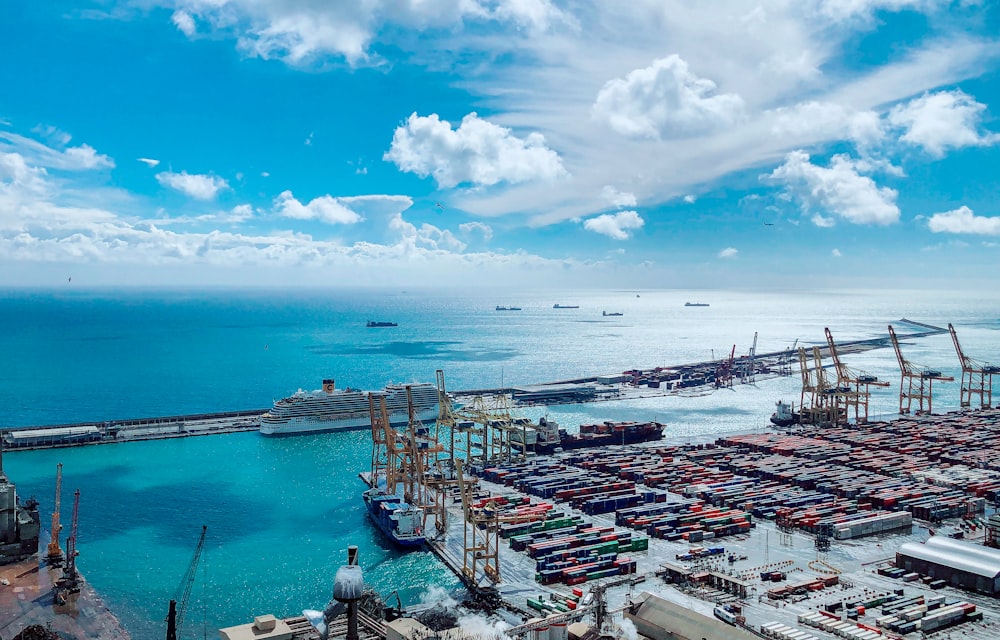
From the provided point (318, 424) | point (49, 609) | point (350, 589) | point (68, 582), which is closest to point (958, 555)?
point (350, 589)

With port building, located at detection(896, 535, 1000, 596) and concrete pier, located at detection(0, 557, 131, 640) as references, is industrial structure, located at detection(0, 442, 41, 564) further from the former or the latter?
port building, located at detection(896, 535, 1000, 596)

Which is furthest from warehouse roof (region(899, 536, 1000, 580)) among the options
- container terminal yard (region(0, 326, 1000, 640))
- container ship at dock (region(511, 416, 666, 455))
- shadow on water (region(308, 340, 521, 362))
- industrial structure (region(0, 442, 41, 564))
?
shadow on water (region(308, 340, 521, 362))

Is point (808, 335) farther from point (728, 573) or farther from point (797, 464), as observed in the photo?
point (728, 573)

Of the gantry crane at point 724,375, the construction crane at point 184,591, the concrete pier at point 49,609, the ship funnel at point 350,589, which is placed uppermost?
the ship funnel at point 350,589

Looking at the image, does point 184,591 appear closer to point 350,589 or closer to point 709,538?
point 350,589

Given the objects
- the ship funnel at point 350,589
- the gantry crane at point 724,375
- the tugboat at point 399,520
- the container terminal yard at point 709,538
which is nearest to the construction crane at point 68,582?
the container terminal yard at point 709,538

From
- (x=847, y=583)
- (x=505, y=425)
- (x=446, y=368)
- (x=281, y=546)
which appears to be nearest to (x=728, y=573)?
(x=847, y=583)

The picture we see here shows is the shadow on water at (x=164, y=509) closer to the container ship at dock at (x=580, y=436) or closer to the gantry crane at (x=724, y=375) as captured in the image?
the container ship at dock at (x=580, y=436)
